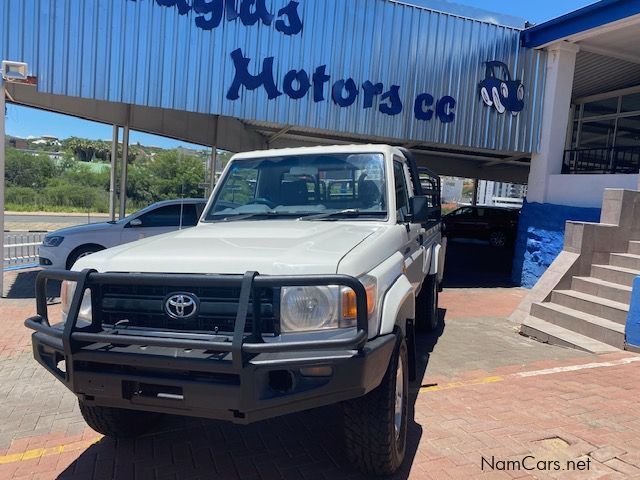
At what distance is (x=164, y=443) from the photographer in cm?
336

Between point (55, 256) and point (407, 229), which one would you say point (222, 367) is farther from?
point (55, 256)

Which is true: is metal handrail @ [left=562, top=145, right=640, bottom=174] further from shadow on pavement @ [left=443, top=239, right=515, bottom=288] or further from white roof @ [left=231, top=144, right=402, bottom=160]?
white roof @ [left=231, top=144, right=402, bottom=160]

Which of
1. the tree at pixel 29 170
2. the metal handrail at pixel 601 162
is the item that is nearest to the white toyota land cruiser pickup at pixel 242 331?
the metal handrail at pixel 601 162

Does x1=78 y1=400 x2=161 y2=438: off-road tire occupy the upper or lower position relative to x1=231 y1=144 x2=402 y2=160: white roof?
lower

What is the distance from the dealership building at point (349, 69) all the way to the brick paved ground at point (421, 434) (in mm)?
5419

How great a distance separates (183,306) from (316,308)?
681 mm

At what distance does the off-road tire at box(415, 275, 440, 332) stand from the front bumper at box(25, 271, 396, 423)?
11.1 feet

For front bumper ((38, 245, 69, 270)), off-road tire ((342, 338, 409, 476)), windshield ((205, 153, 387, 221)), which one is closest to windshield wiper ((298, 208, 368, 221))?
windshield ((205, 153, 387, 221))

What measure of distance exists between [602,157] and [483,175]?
6443 millimetres

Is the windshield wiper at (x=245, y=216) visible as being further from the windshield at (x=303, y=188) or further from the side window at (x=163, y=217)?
the side window at (x=163, y=217)

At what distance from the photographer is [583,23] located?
9609 mm

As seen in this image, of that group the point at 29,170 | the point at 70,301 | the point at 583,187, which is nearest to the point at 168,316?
the point at 70,301

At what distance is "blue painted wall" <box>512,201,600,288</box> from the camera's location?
9.62 meters

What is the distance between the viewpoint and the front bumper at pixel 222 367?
7.45 feet
